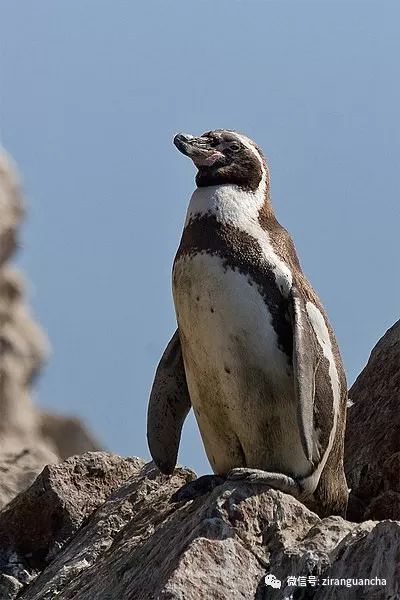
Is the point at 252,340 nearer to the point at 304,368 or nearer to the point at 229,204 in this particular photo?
the point at 304,368

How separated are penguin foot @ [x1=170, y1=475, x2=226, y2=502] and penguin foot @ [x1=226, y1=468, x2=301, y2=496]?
23 centimetres

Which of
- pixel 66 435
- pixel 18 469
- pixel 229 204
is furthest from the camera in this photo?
pixel 66 435

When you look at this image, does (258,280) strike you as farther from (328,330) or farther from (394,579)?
(394,579)

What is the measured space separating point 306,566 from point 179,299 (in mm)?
1355

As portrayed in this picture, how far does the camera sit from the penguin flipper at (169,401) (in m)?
6.22

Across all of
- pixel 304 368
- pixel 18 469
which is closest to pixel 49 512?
pixel 304 368

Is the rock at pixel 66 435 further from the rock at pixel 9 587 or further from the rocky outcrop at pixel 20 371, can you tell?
the rock at pixel 9 587

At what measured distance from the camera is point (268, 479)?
211 inches

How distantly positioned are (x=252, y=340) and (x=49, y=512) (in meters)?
1.37

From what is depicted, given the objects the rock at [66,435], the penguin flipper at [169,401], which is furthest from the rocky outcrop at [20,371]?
the penguin flipper at [169,401]

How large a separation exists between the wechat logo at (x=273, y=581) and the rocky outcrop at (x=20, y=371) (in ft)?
22.5

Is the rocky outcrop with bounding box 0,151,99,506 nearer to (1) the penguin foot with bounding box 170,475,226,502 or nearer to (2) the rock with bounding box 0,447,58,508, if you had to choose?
(2) the rock with bounding box 0,447,58,508

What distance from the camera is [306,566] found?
190 inches

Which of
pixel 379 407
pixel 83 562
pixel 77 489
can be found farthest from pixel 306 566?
pixel 379 407
